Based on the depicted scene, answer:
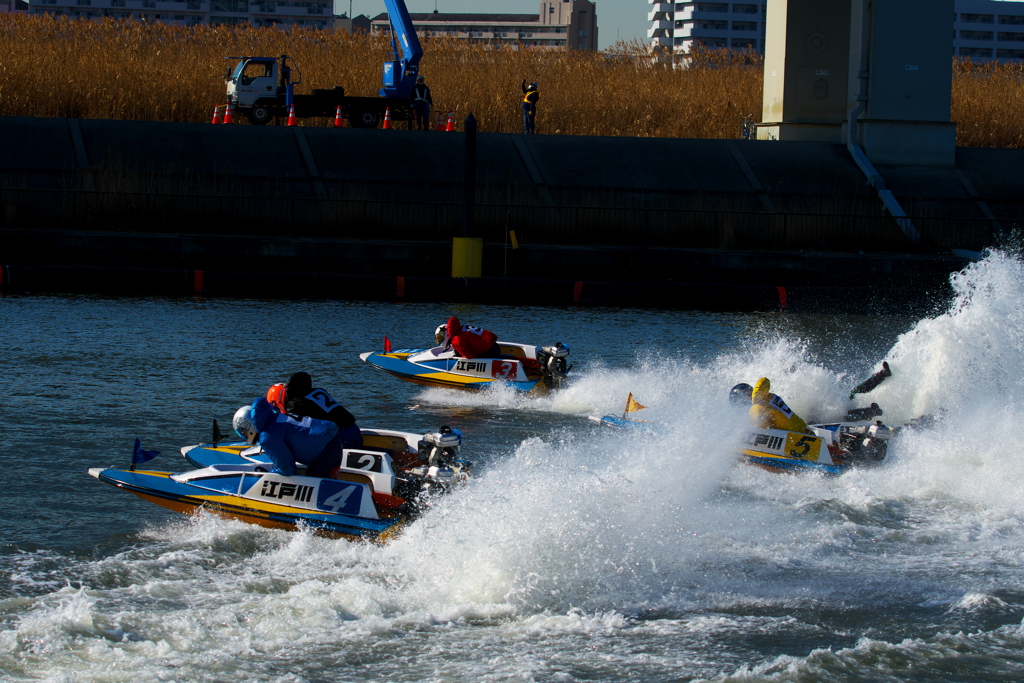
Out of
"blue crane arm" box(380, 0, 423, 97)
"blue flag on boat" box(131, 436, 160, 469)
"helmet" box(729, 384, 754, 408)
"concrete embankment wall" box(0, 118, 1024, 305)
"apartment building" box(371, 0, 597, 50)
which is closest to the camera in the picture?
"blue flag on boat" box(131, 436, 160, 469)

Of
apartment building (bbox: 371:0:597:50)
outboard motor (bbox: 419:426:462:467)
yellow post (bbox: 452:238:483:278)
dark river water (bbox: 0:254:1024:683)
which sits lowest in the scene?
dark river water (bbox: 0:254:1024:683)

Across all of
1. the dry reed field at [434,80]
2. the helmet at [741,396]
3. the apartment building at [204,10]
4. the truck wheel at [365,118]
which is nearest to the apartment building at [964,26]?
the apartment building at [204,10]

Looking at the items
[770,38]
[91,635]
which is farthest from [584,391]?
[770,38]

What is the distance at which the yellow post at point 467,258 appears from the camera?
23.2 metres

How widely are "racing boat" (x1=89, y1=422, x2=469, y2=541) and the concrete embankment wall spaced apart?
41.6ft

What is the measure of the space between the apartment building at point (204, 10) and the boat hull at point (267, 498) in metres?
101

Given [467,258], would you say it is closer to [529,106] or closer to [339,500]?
[529,106]

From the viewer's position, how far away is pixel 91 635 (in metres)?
7.31

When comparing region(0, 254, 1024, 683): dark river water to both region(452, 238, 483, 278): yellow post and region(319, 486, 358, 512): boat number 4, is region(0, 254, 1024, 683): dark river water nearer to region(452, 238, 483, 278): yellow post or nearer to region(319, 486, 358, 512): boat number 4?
region(319, 486, 358, 512): boat number 4

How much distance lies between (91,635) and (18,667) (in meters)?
0.53

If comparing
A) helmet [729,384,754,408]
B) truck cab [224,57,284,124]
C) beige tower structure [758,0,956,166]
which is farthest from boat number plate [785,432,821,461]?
truck cab [224,57,284,124]

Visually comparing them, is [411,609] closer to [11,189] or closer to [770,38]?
[11,189]

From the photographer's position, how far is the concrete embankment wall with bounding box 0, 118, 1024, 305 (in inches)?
930

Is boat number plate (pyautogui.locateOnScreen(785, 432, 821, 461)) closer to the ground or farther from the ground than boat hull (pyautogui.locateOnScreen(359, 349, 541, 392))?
closer to the ground
